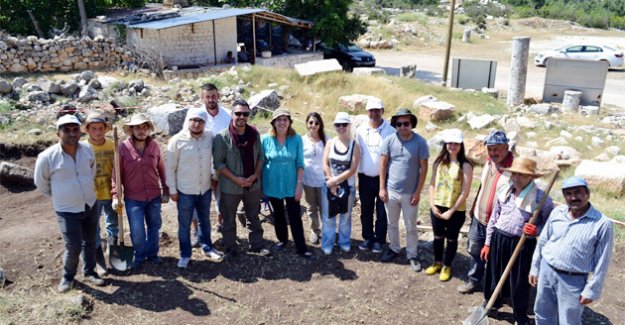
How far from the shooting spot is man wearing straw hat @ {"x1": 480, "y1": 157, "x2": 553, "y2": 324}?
4117 mm

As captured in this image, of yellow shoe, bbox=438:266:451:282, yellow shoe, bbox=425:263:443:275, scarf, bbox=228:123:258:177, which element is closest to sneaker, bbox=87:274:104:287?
scarf, bbox=228:123:258:177

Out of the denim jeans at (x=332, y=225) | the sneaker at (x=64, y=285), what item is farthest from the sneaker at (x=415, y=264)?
the sneaker at (x=64, y=285)

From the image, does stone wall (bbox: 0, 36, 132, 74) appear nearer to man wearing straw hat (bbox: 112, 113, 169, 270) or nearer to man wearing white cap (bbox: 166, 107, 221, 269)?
man wearing straw hat (bbox: 112, 113, 169, 270)

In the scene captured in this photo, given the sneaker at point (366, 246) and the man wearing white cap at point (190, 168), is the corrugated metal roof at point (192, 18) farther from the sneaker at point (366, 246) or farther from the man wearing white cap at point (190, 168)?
the sneaker at point (366, 246)

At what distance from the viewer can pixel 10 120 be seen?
34.2 ft

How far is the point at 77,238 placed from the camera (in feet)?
15.6

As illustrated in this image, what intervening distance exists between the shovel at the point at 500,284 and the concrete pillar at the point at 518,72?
13676 mm

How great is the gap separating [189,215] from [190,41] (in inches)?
632

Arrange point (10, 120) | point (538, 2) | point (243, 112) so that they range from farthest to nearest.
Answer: point (538, 2) < point (10, 120) < point (243, 112)

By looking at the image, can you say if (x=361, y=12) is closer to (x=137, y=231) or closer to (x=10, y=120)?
(x=10, y=120)

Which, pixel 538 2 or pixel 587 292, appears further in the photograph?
pixel 538 2

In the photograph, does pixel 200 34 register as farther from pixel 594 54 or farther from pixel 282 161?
Answer: pixel 594 54

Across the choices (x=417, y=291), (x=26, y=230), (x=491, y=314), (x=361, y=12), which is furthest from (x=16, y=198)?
(x=361, y=12)

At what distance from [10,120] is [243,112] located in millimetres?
7714
